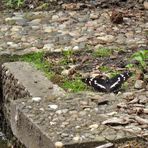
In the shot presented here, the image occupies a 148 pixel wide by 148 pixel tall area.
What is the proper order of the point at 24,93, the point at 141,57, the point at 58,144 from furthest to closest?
the point at 141,57 < the point at 24,93 < the point at 58,144

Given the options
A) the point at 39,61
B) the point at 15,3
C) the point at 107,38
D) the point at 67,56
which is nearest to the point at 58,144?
the point at 39,61

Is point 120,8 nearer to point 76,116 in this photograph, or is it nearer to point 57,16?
point 57,16

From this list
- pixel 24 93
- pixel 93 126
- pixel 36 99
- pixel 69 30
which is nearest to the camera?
pixel 93 126

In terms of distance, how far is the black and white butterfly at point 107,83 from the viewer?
5.76 metres

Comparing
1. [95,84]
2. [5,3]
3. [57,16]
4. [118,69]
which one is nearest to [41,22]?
[57,16]

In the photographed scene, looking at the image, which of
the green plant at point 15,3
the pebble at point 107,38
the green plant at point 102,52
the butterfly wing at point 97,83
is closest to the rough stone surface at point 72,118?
the butterfly wing at point 97,83

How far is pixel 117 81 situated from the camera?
19.3ft

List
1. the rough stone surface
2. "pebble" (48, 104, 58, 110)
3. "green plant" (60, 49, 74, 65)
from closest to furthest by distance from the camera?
the rough stone surface, "pebble" (48, 104, 58, 110), "green plant" (60, 49, 74, 65)

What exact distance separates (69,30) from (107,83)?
2.31m

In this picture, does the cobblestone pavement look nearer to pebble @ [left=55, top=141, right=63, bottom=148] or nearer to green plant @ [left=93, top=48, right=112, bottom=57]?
green plant @ [left=93, top=48, right=112, bottom=57]

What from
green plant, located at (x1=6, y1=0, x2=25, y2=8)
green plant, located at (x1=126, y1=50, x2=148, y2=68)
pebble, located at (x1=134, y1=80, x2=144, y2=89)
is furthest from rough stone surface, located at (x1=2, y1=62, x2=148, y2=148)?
green plant, located at (x1=6, y1=0, x2=25, y2=8)

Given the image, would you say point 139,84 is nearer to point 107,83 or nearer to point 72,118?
point 107,83

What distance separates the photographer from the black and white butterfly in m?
5.76

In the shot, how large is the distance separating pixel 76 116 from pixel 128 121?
1.35 feet
